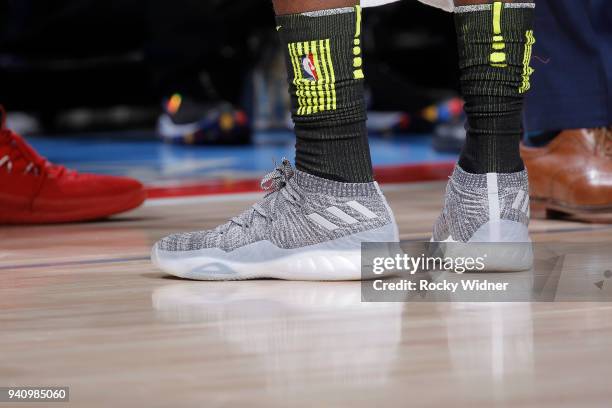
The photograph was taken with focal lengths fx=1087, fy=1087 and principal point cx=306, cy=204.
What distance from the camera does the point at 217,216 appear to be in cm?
153

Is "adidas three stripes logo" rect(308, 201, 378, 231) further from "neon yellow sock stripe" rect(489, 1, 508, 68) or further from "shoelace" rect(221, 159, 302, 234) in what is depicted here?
"neon yellow sock stripe" rect(489, 1, 508, 68)

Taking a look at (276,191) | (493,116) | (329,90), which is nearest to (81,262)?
(276,191)

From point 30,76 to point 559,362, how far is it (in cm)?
440

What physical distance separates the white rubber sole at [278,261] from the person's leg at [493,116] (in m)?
0.08

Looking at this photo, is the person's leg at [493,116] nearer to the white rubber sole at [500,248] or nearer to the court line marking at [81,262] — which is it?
the white rubber sole at [500,248]

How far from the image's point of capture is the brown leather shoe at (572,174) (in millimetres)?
1377

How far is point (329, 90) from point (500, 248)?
0.21 metres

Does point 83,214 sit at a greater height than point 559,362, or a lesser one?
lesser

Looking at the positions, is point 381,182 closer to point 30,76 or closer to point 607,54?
point 607,54

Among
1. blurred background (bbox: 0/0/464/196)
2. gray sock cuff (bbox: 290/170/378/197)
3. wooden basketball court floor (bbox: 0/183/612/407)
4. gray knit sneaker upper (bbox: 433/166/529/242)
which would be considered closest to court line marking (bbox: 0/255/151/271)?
wooden basketball court floor (bbox: 0/183/612/407)

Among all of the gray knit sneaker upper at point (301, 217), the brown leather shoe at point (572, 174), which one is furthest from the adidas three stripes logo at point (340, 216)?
the brown leather shoe at point (572, 174)

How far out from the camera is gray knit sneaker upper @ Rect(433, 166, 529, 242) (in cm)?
101

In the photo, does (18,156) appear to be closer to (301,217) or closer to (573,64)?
(301,217)

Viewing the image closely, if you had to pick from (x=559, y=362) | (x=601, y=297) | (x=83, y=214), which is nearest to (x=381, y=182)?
(x=83, y=214)
